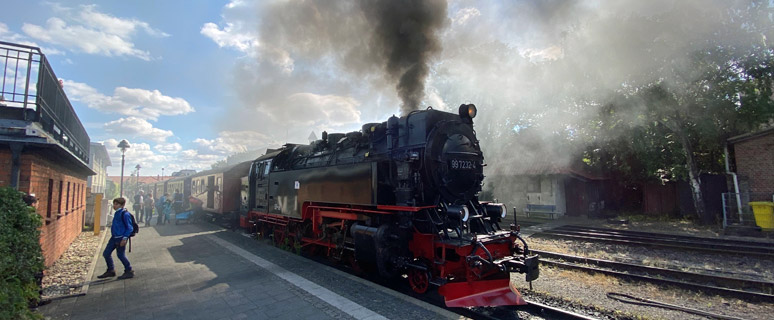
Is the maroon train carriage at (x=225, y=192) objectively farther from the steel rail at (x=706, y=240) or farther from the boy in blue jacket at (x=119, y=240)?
the steel rail at (x=706, y=240)

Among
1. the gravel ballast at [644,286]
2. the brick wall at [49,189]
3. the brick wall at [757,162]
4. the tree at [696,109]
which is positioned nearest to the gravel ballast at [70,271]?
the brick wall at [49,189]

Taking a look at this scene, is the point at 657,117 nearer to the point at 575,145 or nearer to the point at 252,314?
the point at 575,145

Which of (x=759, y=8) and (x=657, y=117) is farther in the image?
(x=657, y=117)

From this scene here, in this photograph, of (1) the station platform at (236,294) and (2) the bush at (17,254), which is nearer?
(2) the bush at (17,254)

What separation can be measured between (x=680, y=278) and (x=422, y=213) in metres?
5.17

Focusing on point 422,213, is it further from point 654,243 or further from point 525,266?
point 654,243

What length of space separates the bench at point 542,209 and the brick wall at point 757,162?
699 cm

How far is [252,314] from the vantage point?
436 centimetres

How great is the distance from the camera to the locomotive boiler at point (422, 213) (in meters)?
4.75

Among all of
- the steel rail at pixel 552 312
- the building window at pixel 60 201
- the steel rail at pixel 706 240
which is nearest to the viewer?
the steel rail at pixel 552 312

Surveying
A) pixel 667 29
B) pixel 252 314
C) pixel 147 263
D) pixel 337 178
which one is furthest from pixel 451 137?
pixel 667 29

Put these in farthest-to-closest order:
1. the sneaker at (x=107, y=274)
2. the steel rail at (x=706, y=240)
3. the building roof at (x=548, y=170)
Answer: the building roof at (x=548, y=170), the steel rail at (x=706, y=240), the sneaker at (x=107, y=274)

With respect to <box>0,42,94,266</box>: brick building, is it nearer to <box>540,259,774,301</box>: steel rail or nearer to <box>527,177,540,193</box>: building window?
<box>540,259,774,301</box>: steel rail

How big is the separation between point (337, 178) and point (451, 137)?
2359mm
